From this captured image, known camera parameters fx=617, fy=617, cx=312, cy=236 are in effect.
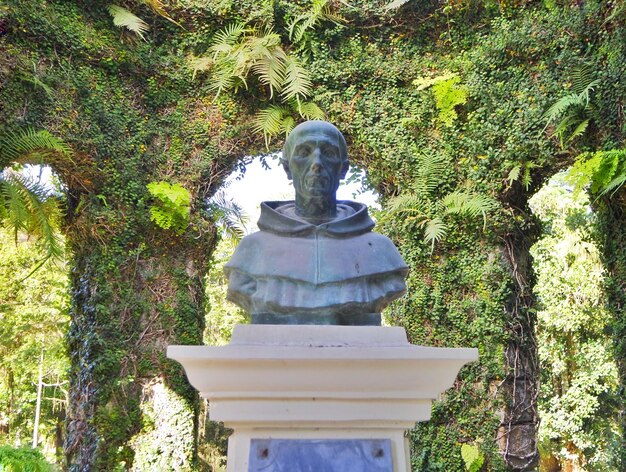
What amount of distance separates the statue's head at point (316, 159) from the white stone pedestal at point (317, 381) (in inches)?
27.5

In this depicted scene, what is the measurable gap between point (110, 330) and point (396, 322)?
3166 millimetres

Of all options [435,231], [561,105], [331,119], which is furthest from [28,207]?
[561,105]

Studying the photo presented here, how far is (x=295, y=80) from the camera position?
289 inches

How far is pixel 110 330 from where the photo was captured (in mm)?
6637

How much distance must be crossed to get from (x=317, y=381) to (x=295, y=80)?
225 inches

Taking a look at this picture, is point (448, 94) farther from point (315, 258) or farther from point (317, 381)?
point (317, 381)

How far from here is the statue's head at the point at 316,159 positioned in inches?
104

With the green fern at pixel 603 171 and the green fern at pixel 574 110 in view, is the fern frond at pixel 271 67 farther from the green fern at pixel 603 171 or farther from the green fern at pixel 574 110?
the green fern at pixel 603 171

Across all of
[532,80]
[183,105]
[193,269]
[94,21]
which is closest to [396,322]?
[193,269]

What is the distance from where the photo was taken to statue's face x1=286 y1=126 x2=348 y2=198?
264 cm

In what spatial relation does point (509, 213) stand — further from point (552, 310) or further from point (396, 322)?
point (552, 310)

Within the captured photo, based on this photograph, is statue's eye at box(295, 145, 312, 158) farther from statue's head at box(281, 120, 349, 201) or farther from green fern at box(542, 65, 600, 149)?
green fern at box(542, 65, 600, 149)

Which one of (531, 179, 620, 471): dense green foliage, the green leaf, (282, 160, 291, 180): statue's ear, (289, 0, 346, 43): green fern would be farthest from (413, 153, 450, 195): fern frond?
(531, 179, 620, 471): dense green foliage

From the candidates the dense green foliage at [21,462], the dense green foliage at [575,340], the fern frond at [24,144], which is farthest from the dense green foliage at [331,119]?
the dense green foliage at [575,340]
